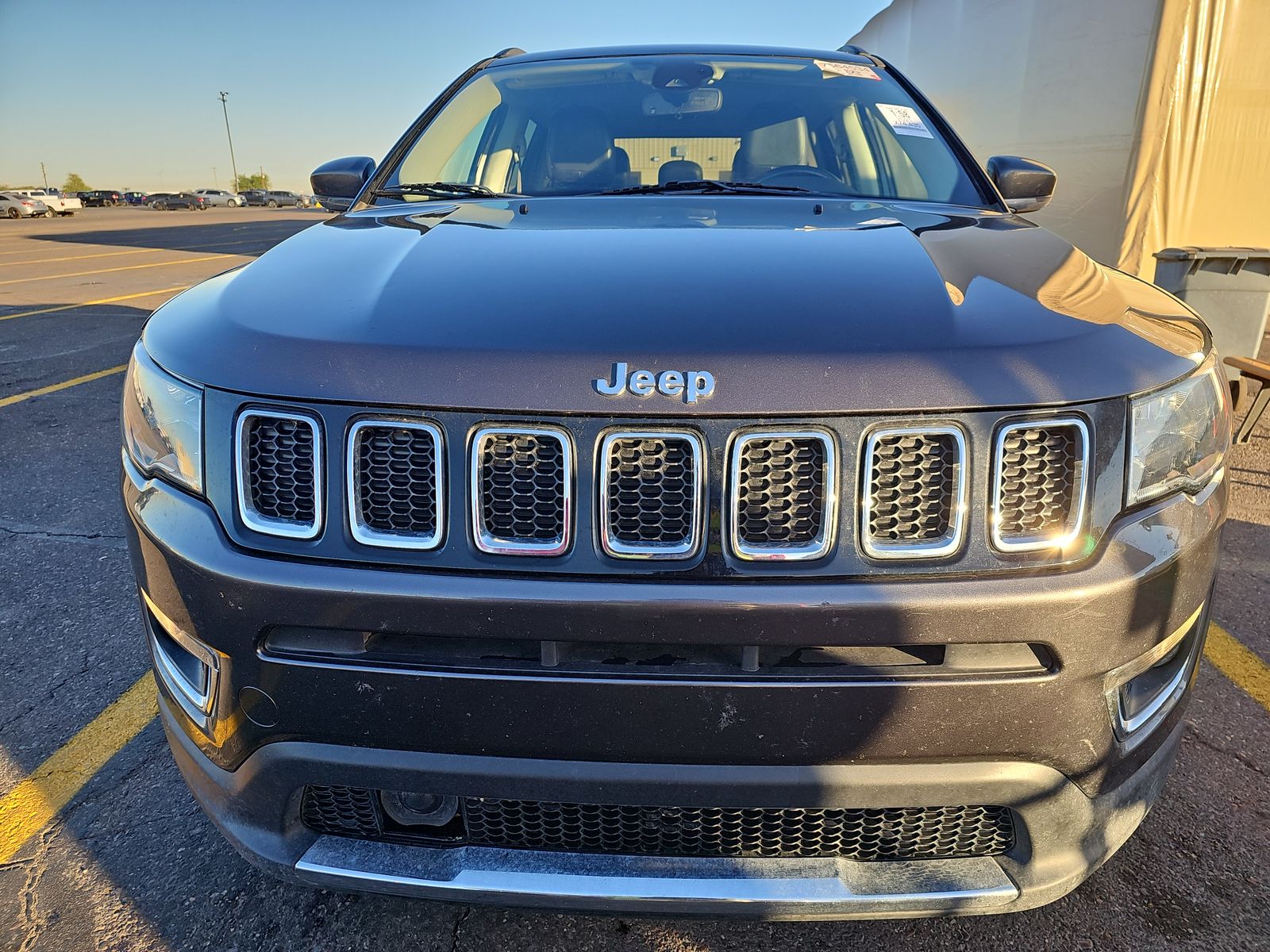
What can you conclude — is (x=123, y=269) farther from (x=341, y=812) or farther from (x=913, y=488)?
(x=913, y=488)

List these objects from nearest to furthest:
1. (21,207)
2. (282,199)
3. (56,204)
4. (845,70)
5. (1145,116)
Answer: (845,70) < (1145,116) < (21,207) < (56,204) < (282,199)

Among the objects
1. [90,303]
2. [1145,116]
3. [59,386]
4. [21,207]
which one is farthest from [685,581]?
[21,207]

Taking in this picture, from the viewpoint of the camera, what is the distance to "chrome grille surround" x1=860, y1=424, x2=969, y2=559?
1.22 meters

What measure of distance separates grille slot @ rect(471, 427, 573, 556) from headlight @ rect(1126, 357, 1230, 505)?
839mm

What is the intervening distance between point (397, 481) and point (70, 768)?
1579 mm

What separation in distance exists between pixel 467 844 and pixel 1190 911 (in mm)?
1421

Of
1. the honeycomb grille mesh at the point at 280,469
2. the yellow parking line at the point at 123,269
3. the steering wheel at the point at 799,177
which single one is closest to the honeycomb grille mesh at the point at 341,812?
the honeycomb grille mesh at the point at 280,469

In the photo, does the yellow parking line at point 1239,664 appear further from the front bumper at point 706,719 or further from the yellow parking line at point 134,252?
the yellow parking line at point 134,252

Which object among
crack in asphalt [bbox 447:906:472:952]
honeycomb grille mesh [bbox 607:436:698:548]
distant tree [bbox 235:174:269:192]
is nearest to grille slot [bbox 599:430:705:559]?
honeycomb grille mesh [bbox 607:436:698:548]

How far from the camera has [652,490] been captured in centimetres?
124

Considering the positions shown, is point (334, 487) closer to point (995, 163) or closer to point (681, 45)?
point (995, 163)

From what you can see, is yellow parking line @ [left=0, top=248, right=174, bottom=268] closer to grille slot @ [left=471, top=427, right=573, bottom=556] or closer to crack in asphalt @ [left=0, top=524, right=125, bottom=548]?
crack in asphalt @ [left=0, top=524, right=125, bottom=548]

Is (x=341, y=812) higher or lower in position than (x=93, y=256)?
higher

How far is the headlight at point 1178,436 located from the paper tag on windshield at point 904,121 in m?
1.42
